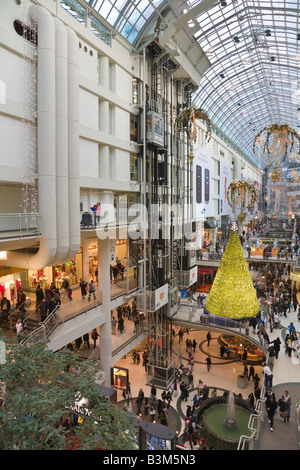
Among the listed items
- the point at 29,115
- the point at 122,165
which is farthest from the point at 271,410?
the point at 122,165

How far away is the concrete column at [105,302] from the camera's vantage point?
18.4 metres

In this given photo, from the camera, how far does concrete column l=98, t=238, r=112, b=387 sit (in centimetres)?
1842

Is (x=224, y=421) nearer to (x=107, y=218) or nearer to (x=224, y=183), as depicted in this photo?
(x=107, y=218)

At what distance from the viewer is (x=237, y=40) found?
94.0 ft

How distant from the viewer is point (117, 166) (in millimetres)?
19203

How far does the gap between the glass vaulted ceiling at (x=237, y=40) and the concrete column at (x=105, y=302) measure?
12.4m

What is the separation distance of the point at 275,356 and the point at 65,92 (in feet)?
56.7

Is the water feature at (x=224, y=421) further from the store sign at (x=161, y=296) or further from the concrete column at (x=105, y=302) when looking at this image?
the store sign at (x=161, y=296)

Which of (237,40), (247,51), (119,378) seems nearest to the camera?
(119,378)

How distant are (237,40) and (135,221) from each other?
20056 millimetres

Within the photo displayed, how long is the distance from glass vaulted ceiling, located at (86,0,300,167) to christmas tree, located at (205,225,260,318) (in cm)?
1373

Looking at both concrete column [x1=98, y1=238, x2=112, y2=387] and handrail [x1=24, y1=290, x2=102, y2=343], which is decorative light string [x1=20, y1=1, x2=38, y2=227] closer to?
handrail [x1=24, y1=290, x2=102, y2=343]

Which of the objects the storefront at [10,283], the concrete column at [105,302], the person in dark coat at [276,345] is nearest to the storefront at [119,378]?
the concrete column at [105,302]

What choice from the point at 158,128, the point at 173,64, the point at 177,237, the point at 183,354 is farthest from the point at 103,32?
the point at 183,354
